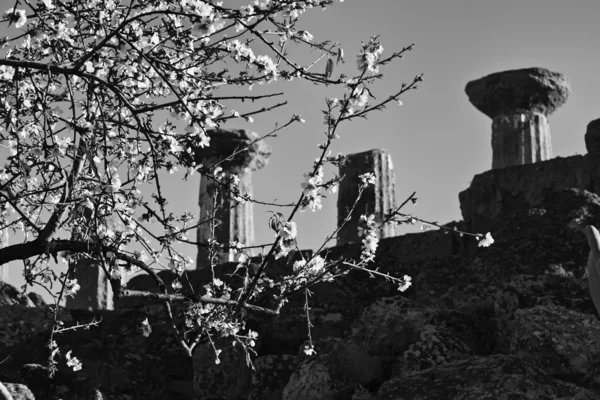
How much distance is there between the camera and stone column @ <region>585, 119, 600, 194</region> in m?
15.1

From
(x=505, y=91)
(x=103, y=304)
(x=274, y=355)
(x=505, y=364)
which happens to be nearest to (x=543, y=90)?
(x=505, y=91)

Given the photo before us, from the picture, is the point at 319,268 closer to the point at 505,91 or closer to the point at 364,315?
the point at 364,315

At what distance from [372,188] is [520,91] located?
5.26 m

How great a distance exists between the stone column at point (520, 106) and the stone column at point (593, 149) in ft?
32.9

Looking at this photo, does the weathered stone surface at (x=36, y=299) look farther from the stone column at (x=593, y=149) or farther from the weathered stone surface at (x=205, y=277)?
the stone column at (x=593, y=149)

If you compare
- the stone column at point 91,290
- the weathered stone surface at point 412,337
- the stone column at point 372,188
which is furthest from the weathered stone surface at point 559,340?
the stone column at point 372,188

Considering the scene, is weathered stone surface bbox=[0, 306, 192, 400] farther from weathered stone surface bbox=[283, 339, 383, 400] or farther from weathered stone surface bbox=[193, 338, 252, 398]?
weathered stone surface bbox=[283, 339, 383, 400]

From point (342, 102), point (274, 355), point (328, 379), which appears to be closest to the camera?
point (342, 102)

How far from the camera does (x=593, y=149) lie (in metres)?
15.3

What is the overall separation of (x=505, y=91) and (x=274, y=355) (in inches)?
652

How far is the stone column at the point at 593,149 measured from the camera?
15.1 m

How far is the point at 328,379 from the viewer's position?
8867mm

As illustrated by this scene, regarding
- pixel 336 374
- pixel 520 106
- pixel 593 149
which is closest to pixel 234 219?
pixel 520 106

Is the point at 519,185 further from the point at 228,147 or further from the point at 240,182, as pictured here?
the point at 240,182
